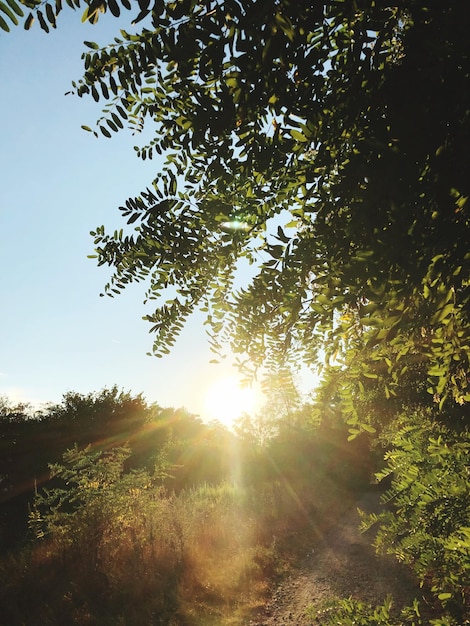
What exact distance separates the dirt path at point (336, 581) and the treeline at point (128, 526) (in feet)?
1.80

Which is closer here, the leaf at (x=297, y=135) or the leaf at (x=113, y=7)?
the leaf at (x=113, y=7)

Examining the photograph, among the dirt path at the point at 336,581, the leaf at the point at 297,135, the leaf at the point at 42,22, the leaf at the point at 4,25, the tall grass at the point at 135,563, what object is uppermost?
the leaf at the point at 42,22

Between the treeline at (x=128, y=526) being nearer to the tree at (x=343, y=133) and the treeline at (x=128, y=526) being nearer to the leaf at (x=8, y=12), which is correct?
the tree at (x=343, y=133)

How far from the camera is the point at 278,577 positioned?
8.24 metres

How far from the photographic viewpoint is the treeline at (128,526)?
672cm

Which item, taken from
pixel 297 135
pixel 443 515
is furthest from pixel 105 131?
pixel 443 515

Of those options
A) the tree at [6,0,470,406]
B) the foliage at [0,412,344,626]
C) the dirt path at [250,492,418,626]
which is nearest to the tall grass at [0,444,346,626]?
the foliage at [0,412,344,626]

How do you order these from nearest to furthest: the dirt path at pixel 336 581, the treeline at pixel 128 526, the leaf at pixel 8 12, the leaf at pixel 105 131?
the leaf at pixel 8 12 → the leaf at pixel 105 131 → the dirt path at pixel 336 581 → the treeline at pixel 128 526

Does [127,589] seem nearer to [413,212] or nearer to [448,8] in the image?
[413,212]

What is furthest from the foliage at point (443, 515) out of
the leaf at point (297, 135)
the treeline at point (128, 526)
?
the leaf at point (297, 135)

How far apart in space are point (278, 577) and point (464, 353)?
9565 millimetres

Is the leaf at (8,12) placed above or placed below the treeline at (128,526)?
above

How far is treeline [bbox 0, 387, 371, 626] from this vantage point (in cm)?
672

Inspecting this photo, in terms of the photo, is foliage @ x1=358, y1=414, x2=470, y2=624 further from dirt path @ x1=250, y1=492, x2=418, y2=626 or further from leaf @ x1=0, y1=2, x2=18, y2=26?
dirt path @ x1=250, y1=492, x2=418, y2=626
